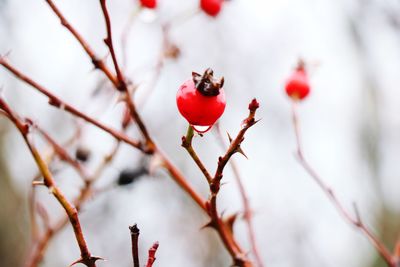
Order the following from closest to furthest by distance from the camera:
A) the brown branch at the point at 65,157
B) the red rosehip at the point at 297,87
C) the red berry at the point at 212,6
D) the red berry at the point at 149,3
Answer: the brown branch at the point at 65,157 < the red berry at the point at 149,3 < the red rosehip at the point at 297,87 < the red berry at the point at 212,6

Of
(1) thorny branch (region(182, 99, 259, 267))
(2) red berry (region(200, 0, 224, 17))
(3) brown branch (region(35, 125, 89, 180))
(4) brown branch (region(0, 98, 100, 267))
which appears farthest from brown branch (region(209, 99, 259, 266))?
(2) red berry (region(200, 0, 224, 17))

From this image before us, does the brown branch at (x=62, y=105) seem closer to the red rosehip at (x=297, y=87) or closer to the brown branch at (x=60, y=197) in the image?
the brown branch at (x=60, y=197)

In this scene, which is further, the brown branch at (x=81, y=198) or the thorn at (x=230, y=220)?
the brown branch at (x=81, y=198)

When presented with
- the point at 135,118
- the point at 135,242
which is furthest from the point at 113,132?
the point at 135,242

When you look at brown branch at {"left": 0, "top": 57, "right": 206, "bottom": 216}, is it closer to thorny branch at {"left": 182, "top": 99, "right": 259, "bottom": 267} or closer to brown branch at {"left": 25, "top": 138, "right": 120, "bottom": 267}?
thorny branch at {"left": 182, "top": 99, "right": 259, "bottom": 267}

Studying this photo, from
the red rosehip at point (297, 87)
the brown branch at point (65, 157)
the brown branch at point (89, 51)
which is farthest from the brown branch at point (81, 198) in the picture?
the red rosehip at point (297, 87)

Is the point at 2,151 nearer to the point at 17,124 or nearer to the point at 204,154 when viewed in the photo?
the point at 204,154

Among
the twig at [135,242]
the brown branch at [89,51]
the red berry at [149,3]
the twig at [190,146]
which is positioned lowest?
the twig at [135,242]

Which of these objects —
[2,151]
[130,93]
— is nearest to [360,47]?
[2,151]
